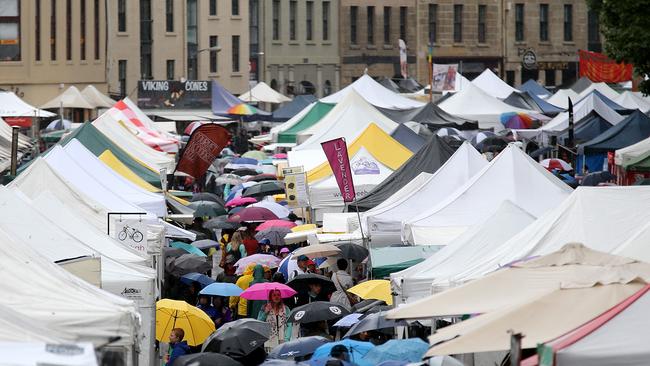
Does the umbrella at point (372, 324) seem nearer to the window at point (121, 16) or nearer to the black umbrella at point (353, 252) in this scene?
the black umbrella at point (353, 252)

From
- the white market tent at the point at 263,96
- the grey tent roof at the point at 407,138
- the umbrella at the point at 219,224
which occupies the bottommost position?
the umbrella at the point at 219,224

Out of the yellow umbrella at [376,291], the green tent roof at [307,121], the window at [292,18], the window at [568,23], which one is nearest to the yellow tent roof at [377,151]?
the yellow umbrella at [376,291]

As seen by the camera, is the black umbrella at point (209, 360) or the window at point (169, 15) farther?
the window at point (169, 15)

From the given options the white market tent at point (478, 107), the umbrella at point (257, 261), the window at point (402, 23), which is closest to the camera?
the umbrella at point (257, 261)

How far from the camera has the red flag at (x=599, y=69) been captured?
58625mm

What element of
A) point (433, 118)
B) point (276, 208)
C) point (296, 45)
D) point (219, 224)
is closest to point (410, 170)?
point (219, 224)

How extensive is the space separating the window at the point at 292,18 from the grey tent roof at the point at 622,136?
49922 mm

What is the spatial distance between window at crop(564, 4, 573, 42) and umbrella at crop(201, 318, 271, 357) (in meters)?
75.9

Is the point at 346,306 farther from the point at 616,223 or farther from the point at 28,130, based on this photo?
the point at 28,130

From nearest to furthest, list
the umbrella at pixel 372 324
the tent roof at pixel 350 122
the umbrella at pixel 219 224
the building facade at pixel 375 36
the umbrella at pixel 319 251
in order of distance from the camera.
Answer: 1. the umbrella at pixel 372 324
2. the umbrella at pixel 319 251
3. the umbrella at pixel 219 224
4. the tent roof at pixel 350 122
5. the building facade at pixel 375 36

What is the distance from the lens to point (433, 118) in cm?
4403

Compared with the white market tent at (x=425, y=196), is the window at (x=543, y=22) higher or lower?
higher

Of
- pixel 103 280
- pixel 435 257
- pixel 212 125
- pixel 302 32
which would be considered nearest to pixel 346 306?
pixel 435 257

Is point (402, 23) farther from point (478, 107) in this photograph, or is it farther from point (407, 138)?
point (407, 138)
